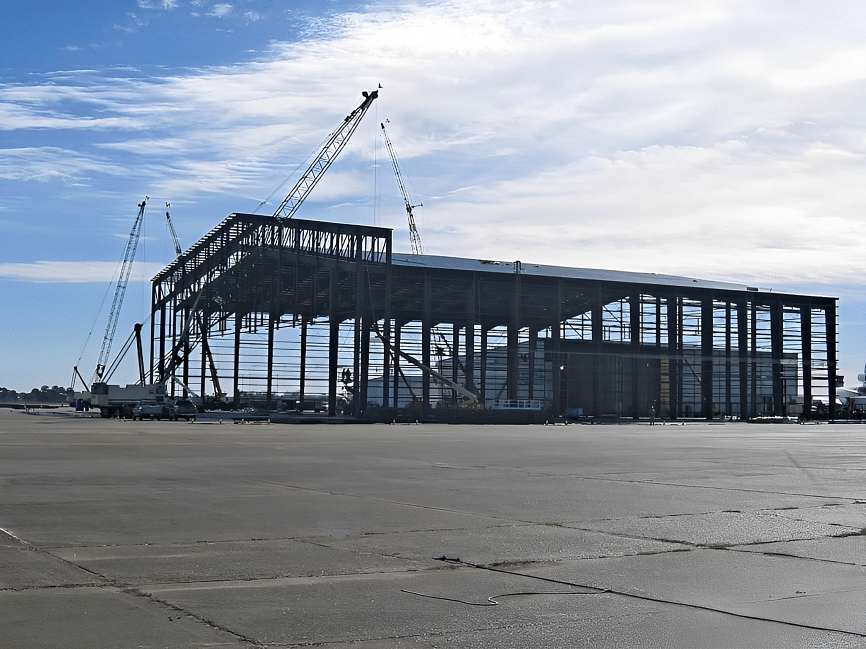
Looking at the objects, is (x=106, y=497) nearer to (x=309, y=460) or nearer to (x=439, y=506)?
(x=439, y=506)

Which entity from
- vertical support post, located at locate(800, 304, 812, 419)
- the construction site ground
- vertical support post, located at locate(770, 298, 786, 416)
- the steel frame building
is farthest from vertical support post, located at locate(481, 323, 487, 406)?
the construction site ground

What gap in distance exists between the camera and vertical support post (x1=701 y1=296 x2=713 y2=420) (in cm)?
11093

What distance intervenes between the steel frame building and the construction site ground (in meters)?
74.4

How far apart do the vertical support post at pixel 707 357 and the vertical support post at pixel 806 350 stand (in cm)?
1156

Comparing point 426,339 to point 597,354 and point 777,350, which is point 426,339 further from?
point 777,350

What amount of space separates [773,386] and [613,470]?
99.2 metres

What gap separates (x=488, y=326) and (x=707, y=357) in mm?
24787

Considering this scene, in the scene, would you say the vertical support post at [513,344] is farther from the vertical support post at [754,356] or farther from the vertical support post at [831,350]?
the vertical support post at [831,350]

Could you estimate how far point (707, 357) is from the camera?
366 ft

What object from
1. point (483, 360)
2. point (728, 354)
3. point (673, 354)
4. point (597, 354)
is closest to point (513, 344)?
point (483, 360)

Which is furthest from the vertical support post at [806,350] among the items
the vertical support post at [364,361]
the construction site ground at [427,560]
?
the construction site ground at [427,560]

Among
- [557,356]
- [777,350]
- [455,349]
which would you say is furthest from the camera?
[777,350]

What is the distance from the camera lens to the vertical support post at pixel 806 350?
378 feet

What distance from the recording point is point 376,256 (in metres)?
95.6
